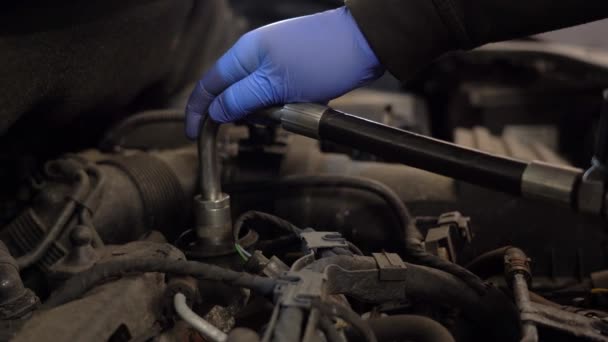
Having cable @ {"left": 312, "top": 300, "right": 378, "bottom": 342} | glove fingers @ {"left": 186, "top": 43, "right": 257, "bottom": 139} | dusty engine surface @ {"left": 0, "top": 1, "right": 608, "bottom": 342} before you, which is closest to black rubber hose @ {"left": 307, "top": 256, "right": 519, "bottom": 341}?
dusty engine surface @ {"left": 0, "top": 1, "right": 608, "bottom": 342}

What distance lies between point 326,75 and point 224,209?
249mm

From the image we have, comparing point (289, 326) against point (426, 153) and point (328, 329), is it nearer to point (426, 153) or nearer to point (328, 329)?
point (328, 329)

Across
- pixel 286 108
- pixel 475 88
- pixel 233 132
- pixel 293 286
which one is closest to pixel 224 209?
pixel 286 108

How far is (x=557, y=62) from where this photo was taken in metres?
1.79

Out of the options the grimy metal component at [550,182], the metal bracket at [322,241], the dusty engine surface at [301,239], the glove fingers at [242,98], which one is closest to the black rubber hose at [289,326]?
the dusty engine surface at [301,239]

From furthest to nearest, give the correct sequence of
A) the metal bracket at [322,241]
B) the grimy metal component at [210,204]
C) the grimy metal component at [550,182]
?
the grimy metal component at [210,204]
the metal bracket at [322,241]
the grimy metal component at [550,182]

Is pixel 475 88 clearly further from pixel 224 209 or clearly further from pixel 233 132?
pixel 224 209

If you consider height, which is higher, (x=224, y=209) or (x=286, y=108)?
(x=286, y=108)

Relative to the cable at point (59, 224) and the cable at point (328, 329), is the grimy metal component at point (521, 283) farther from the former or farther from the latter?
the cable at point (59, 224)

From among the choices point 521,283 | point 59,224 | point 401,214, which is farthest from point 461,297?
point 59,224

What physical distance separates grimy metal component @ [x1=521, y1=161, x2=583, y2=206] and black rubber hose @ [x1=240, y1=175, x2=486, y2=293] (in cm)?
17

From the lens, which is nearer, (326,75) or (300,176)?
(326,75)

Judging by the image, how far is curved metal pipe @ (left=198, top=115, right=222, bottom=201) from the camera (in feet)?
2.88

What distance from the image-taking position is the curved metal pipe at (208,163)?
0.88 metres
